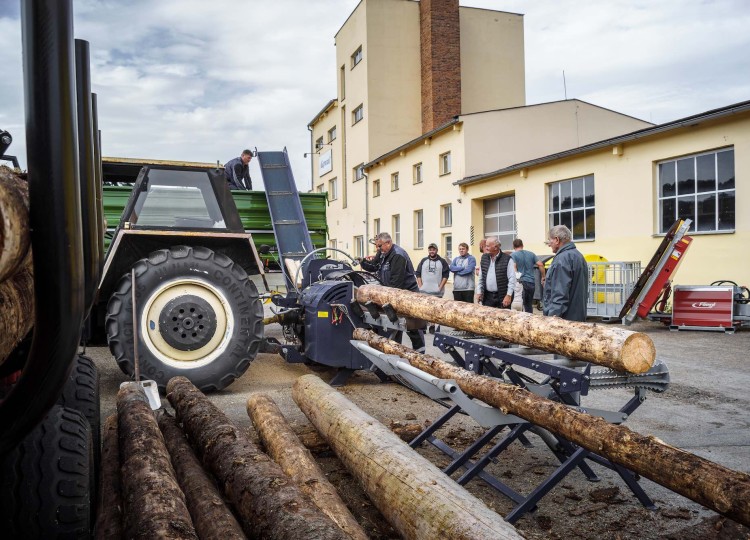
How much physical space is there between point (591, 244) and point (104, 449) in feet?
47.7

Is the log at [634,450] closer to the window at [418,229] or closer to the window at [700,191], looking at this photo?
the window at [700,191]

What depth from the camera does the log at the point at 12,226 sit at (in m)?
1.13

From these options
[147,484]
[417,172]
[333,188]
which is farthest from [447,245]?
[147,484]

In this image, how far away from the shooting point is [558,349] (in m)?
3.77

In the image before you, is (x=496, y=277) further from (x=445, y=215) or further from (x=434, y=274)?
(x=445, y=215)

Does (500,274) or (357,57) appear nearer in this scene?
(500,274)

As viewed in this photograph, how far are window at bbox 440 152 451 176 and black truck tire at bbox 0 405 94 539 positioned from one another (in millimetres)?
21686

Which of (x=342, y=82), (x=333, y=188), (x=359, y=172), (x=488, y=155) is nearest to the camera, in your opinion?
(x=488, y=155)

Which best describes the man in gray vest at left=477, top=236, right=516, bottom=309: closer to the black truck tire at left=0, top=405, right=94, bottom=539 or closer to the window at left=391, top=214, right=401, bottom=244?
the black truck tire at left=0, top=405, right=94, bottom=539

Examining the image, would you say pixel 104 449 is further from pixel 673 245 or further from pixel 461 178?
pixel 461 178

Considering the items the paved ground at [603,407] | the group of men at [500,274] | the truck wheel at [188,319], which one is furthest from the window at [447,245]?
the truck wheel at [188,319]

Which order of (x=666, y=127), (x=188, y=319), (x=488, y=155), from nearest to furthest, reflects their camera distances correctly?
(x=188, y=319) < (x=666, y=127) < (x=488, y=155)

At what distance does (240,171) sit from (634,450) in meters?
7.11

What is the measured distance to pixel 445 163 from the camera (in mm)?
23625
